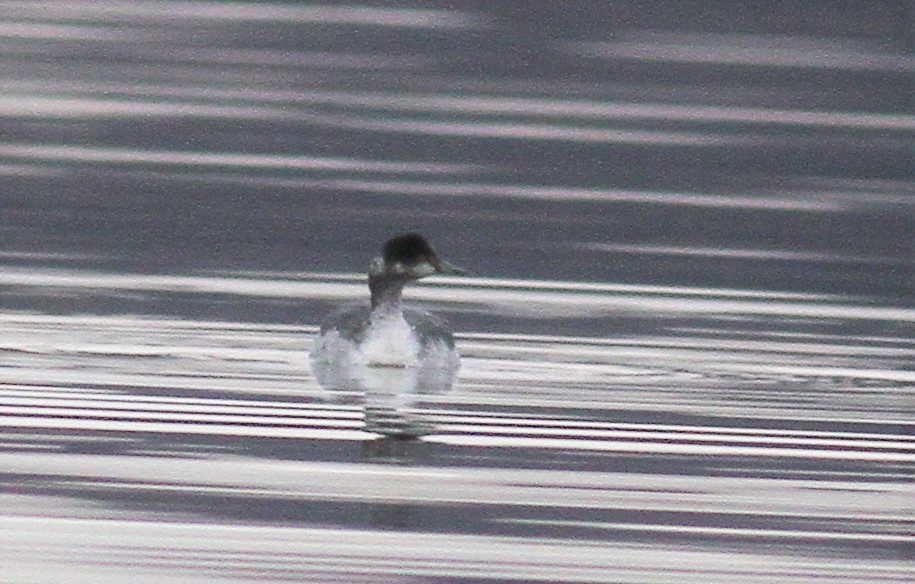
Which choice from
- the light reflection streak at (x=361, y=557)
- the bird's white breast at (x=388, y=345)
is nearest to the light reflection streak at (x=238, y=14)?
the bird's white breast at (x=388, y=345)

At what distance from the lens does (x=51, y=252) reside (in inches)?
755

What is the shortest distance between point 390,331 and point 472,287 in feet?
8.08

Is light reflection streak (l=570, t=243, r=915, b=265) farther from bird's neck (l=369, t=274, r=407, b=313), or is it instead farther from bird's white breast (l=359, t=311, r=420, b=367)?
bird's white breast (l=359, t=311, r=420, b=367)

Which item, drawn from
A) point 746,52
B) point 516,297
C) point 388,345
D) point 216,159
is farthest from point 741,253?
point 746,52

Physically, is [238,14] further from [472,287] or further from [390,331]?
Answer: [390,331]

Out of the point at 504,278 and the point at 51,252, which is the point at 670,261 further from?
the point at 51,252

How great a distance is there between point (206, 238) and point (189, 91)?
28.5ft

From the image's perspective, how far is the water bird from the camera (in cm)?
1526

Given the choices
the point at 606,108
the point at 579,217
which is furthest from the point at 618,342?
the point at 606,108

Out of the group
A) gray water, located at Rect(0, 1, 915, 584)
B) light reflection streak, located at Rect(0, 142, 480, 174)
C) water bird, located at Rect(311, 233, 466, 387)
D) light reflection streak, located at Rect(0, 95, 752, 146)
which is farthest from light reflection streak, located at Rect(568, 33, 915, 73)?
water bird, located at Rect(311, 233, 466, 387)

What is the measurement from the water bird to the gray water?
0.19 m

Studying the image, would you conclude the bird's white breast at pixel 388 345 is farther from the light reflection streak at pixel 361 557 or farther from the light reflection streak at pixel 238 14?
the light reflection streak at pixel 238 14

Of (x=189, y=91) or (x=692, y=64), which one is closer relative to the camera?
(x=189, y=91)

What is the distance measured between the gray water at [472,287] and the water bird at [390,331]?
0.19 m
